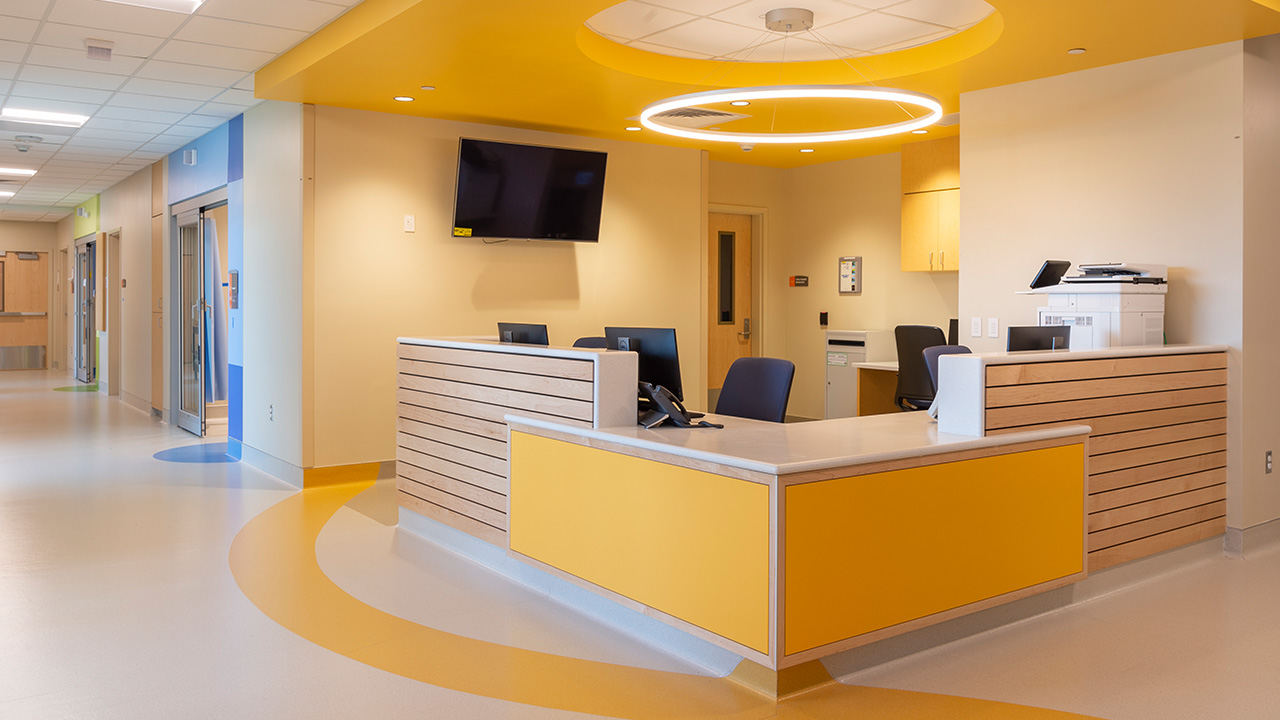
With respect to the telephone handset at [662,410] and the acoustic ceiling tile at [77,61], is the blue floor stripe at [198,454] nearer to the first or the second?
the acoustic ceiling tile at [77,61]

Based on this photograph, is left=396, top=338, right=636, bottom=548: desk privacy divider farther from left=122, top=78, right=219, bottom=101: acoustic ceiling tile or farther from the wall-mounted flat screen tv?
left=122, top=78, right=219, bottom=101: acoustic ceiling tile

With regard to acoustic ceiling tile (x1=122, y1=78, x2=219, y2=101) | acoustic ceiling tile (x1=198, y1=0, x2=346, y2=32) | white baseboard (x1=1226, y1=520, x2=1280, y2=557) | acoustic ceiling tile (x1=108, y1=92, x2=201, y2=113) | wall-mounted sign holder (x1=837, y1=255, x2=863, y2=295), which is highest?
acoustic ceiling tile (x1=108, y1=92, x2=201, y2=113)

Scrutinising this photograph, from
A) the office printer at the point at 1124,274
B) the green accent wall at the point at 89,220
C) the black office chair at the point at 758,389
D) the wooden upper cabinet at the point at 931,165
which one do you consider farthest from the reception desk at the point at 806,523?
the green accent wall at the point at 89,220

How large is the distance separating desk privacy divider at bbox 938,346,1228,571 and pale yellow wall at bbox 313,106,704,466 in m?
4.42

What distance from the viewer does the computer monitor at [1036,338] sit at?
4.68 m

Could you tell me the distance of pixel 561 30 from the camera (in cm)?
487

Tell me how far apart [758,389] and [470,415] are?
152 centimetres

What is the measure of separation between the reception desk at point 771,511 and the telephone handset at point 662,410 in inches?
3.0

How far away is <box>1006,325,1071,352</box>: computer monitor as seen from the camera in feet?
15.4

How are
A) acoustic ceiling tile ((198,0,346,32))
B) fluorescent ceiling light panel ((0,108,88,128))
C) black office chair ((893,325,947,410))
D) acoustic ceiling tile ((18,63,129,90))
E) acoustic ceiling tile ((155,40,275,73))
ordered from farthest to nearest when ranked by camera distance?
fluorescent ceiling light panel ((0,108,88,128)), black office chair ((893,325,947,410)), acoustic ceiling tile ((18,63,129,90)), acoustic ceiling tile ((155,40,275,73)), acoustic ceiling tile ((198,0,346,32))

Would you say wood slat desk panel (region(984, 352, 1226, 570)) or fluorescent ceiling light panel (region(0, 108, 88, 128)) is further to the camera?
fluorescent ceiling light panel (region(0, 108, 88, 128))

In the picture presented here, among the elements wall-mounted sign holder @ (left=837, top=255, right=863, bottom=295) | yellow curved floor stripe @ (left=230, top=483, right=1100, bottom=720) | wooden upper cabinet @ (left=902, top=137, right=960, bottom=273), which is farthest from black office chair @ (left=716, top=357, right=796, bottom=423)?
wall-mounted sign holder @ (left=837, top=255, right=863, bottom=295)

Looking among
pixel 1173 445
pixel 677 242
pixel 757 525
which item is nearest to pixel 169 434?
pixel 677 242

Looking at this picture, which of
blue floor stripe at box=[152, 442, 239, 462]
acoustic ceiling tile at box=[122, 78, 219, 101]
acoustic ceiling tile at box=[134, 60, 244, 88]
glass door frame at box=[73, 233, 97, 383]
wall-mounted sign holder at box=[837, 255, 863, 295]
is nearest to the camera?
acoustic ceiling tile at box=[134, 60, 244, 88]
